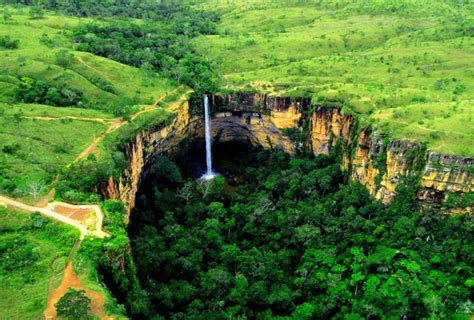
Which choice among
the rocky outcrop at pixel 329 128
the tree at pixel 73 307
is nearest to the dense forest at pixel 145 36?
the rocky outcrop at pixel 329 128

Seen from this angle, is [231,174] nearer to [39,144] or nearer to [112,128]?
[112,128]

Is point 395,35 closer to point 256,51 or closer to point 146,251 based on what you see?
point 256,51

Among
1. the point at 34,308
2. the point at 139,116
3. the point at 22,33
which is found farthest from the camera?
the point at 22,33

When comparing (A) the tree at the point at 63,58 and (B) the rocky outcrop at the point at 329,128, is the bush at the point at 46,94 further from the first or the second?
(B) the rocky outcrop at the point at 329,128

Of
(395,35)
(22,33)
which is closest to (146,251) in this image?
(22,33)

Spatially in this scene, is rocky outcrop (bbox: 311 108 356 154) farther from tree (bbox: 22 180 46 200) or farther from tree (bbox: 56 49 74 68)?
tree (bbox: 22 180 46 200)

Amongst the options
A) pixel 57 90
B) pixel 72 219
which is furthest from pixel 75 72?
pixel 72 219

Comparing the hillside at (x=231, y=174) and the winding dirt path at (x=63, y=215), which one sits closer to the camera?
the winding dirt path at (x=63, y=215)
